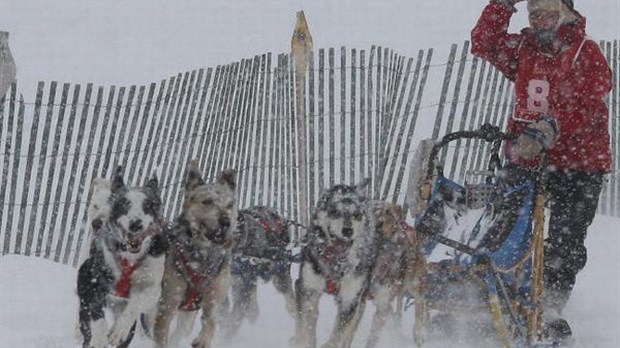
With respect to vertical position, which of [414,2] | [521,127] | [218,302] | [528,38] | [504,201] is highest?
[414,2]

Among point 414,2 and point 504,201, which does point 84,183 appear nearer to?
Answer: point 504,201

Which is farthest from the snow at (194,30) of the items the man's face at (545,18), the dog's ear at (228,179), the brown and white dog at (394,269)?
the dog's ear at (228,179)

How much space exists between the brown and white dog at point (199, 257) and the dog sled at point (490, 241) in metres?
1.10

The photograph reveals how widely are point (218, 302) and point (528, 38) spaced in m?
2.18

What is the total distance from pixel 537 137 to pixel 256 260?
62.1 inches

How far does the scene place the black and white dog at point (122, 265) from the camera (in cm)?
434

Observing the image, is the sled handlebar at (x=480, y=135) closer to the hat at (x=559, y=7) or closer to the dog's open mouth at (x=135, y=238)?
the hat at (x=559, y=7)

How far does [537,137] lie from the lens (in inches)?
198

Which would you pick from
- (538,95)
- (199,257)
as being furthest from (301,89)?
(199,257)

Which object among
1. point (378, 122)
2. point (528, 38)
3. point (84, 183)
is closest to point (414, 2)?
point (378, 122)

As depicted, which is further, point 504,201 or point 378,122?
point 378,122

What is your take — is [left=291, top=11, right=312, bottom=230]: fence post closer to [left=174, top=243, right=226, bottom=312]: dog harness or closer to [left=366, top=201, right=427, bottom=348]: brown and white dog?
[left=366, top=201, right=427, bottom=348]: brown and white dog

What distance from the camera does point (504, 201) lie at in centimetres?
519

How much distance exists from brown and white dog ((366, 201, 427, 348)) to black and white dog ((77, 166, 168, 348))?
3.99 ft
